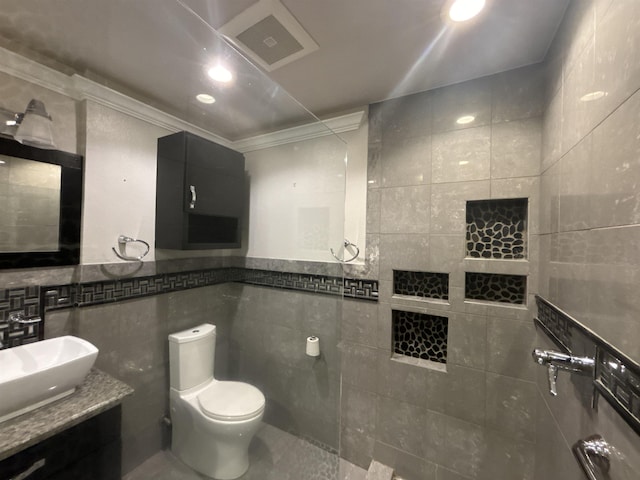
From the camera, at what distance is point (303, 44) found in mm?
1157

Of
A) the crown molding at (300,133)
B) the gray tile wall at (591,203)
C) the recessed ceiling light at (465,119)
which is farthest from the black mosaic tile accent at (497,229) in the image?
the crown molding at (300,133)

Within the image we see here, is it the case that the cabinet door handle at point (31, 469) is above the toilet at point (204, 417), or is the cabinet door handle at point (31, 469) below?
above

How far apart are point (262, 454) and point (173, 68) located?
2.37 m

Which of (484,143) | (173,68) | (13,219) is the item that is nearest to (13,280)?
(13,219)

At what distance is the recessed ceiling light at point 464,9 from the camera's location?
0.93 metres

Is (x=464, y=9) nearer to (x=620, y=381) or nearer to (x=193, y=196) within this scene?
(x=620, y=381)

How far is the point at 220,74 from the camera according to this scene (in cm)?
131

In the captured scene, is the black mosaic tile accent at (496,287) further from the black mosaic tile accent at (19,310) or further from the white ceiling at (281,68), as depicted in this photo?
the black mosaic tile accent at (19,310)

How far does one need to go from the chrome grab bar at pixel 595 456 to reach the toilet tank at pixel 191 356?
5.89ft

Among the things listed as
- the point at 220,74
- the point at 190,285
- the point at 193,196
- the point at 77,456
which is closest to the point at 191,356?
the point at 190,285

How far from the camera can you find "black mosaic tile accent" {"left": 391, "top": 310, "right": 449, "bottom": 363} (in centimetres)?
154

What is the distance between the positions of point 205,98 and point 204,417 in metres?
1.91

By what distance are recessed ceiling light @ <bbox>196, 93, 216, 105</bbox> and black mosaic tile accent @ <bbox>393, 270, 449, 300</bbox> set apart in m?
1.55

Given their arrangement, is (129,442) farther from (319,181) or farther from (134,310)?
(319,181)
